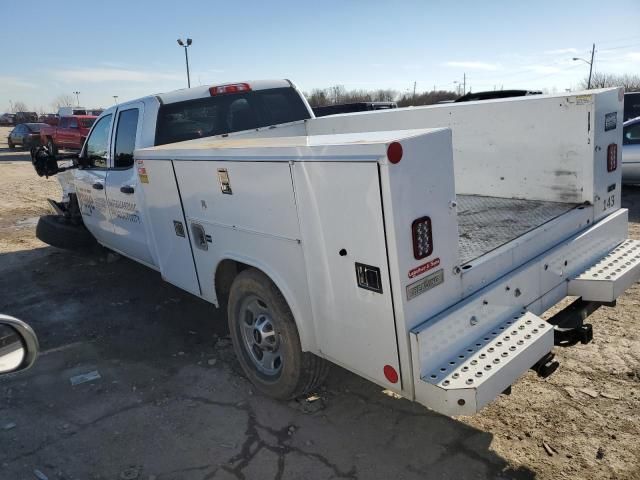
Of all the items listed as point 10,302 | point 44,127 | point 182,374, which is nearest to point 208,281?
point 182,374

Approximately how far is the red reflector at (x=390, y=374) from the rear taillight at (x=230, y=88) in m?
3.59

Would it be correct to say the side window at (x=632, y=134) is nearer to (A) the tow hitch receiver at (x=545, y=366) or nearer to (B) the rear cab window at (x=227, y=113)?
(B) the rear cab window at (x=227, y=113)

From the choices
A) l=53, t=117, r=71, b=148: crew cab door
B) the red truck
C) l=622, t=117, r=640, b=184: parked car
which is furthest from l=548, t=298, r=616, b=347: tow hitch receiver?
l=53, t=117, r=71, b=148: crew cab door

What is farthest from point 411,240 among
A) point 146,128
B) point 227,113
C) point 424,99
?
point 424,99

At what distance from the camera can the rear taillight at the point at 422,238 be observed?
242 cm

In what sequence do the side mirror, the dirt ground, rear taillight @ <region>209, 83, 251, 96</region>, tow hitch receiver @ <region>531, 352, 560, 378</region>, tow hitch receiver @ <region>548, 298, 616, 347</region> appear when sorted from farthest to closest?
rear taillight @ <region>209, 83, 251, 96</region> → tow hitch receiver @ <region>548, 298, 616, 347</region> → the dirt ground → tow hitch receiver @ <region>531, 352, 560, 378</region> → the side mirror

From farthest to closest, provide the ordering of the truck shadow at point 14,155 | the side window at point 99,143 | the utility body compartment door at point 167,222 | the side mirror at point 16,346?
1. the truck shadow at point 14,155
2. the side window at point 99,143
3. the utility body compartment door at point 167,222
4. the side mirror at point 16,346

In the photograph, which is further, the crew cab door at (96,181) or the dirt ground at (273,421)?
the crew cab door at (96,181)

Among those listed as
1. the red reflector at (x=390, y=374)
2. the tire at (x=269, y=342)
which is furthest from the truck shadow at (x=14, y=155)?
the red reflector at (x=390, y=374)

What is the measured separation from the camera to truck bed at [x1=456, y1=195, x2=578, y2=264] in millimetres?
3192

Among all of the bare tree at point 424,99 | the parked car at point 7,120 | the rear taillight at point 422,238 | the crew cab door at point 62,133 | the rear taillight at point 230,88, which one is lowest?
the bare tree at point 424,99

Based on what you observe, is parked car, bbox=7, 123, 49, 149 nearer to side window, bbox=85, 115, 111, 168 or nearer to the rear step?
side window, bbox=85, 115, 111, 168

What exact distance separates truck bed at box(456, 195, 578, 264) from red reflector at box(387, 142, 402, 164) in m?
0.89

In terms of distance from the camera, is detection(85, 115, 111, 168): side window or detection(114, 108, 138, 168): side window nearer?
detection(114, 108, 138, 168): side window
